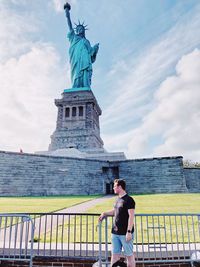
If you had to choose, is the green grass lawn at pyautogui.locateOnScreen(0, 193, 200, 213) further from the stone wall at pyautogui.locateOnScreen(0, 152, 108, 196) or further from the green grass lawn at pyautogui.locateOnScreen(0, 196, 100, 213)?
the stone wall at pyautogui.locateOnScreen(0, 152, 108, 196)

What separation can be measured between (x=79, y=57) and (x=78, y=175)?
28.0m

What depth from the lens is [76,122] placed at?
44.4 metres

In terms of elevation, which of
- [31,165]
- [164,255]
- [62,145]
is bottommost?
[164,255]

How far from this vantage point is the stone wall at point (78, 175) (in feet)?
82.5

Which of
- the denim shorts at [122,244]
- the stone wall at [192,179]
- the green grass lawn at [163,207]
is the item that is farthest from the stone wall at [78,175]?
the denim shorts at [122,244]

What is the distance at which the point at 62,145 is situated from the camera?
4228 cm

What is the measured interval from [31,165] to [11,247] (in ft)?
71.0

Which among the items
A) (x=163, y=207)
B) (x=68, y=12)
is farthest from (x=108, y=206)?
(x=68, y=12)

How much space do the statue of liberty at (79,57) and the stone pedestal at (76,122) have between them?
2.76 meters

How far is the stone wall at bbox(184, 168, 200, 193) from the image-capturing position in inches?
1199

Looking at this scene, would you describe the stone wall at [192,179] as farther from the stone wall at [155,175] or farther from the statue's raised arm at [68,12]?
the statue's raised arm at [68,12]

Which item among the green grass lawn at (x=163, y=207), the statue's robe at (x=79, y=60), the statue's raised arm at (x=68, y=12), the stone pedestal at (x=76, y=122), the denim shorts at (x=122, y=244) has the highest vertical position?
the statue's raised arm at (x=68, y=12)

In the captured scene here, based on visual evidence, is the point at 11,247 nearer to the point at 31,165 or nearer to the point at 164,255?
the point at 164,255

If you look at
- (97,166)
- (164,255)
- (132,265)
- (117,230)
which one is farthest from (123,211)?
(97,166)
